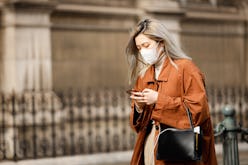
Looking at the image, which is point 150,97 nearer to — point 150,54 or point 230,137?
point 150,54

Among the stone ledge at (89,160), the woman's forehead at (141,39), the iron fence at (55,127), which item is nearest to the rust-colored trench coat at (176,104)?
the woman's forehead at (141,39)

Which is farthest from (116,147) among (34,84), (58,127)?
(34,84)

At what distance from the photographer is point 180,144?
13.9ft

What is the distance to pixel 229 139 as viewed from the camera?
22.6 feet

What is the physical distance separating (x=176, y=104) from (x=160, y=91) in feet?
0.54

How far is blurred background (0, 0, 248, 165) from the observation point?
1092 centimetres

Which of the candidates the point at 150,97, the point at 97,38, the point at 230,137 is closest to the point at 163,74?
the point at 150,97

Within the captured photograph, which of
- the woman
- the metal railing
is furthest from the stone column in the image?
→ the woman

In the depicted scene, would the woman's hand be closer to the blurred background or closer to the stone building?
the blurred background

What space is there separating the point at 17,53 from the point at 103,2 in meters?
2.99

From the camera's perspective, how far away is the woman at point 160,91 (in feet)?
13.9

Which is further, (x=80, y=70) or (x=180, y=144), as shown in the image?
(x=80, y=70)

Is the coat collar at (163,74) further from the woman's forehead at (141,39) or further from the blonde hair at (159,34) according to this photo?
the woman's forehead at (141,39)

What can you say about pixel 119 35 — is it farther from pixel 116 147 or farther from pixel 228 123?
pixel 228 123
